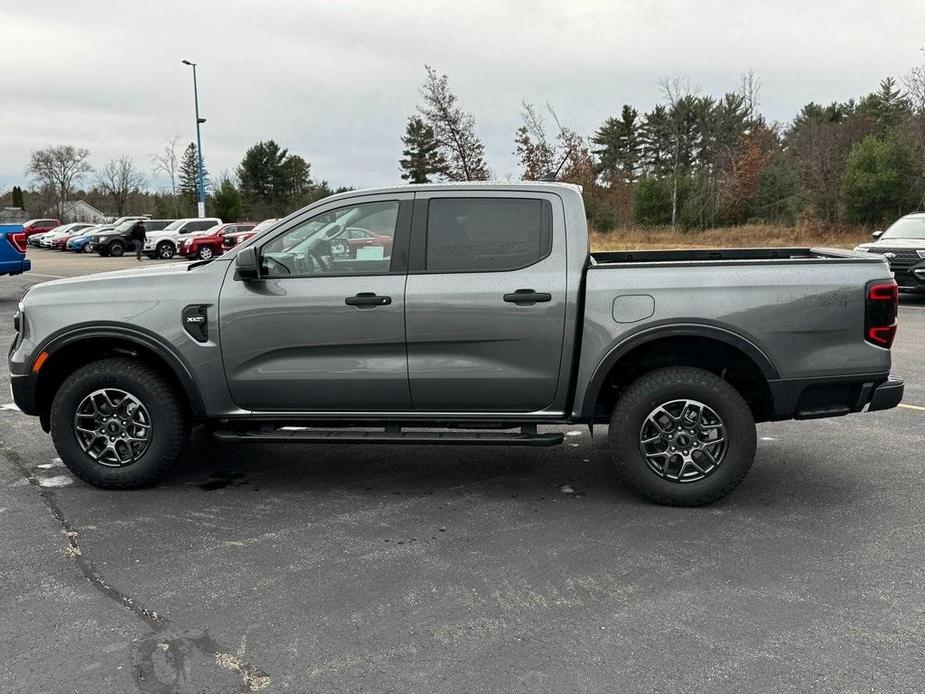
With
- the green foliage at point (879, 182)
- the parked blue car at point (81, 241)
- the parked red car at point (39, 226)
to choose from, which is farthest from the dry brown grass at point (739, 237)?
the parked red car at point (39, 226)

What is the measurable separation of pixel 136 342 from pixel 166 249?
33005 millimetres

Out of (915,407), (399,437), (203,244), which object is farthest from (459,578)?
(203,244)

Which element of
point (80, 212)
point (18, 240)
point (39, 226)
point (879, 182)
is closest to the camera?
point (18, 240)

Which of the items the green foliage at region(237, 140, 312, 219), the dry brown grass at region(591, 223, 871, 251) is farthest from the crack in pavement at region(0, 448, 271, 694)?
the green foliage at region(237, 140, 312, 219)

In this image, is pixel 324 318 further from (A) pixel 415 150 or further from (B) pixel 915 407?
(A) pixel 415 150

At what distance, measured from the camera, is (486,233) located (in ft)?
15.9

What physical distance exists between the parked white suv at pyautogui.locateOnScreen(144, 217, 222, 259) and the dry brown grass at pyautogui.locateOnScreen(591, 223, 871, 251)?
17.4 metres

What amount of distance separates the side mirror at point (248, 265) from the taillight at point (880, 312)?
3497mm

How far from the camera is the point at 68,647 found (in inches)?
126

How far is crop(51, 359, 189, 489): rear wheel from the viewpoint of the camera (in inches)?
196

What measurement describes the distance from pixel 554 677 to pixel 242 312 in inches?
113

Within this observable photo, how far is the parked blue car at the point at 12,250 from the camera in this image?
15.2m

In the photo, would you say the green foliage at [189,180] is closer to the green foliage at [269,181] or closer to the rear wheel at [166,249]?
the green foliage at [269,181]

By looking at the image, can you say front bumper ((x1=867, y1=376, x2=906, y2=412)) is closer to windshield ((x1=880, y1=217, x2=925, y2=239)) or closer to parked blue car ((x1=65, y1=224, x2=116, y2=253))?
windshield ((x1=880, y1=217, x2=925, y2=239))
